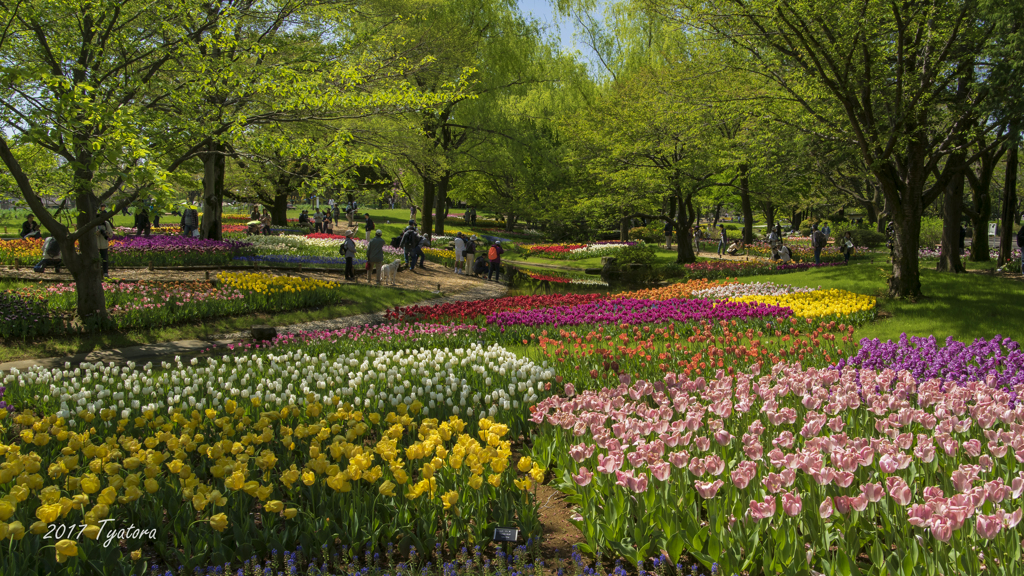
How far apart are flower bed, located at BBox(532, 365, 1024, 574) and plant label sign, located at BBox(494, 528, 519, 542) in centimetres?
43

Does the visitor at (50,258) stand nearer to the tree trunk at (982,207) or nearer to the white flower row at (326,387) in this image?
the white flower row at (326,387)

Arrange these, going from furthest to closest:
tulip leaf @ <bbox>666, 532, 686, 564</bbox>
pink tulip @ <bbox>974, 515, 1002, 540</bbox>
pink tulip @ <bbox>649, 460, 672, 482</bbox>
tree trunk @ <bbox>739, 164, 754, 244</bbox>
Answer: tree trunk @ <bbox>739, 164, 754, 244</bbox>
pink tulip @ <bbox>649, 460, 672, 482</bbox>
tulip leaf @ <bbox>666, 532, 686, 564</bbox>
pink tulip @ <bbox>974, 515, 1002, 540</bbox>

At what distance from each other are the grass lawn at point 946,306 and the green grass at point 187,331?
31.9 feet

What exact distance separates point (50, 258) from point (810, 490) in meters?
16.8

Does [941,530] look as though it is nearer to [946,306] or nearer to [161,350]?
[161,350]

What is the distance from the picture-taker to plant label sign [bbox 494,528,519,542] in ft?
10.6

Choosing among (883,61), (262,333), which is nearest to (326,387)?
(262,333)

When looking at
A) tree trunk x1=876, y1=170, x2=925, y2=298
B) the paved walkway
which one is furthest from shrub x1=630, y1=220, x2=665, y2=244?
the paved walkway

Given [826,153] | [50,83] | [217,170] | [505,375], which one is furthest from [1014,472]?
[217,170]

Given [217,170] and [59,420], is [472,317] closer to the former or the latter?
[59,420]

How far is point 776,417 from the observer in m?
3.98

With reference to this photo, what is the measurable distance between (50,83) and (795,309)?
11.9m

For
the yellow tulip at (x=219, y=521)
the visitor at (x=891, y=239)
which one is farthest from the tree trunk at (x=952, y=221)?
the yellow tulip at (x=219, y=521)

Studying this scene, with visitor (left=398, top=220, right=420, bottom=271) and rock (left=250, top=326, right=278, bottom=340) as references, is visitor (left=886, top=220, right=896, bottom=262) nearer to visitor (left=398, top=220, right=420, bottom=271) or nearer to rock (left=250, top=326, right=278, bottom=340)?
rock (left=250, top=326, right=278, bottom=340)
